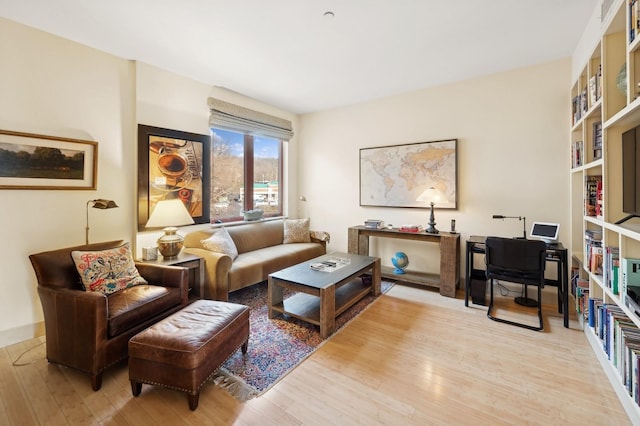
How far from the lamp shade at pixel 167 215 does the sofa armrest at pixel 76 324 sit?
925 mm

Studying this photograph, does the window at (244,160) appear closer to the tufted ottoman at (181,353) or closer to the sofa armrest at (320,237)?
the sofa armrest at (320,237)

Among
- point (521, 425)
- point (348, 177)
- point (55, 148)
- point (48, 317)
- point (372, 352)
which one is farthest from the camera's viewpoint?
point (348, 177)

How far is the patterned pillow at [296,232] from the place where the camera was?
429cm

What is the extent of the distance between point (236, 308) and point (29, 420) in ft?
3.93

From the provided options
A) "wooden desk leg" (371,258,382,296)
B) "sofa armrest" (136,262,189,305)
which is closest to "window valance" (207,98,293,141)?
"sofa armrest" (136,262,189,305)

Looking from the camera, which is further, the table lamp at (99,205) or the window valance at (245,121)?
the window valance at (245,121)

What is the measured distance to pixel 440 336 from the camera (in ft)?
7.86

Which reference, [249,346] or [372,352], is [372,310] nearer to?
[372,352]

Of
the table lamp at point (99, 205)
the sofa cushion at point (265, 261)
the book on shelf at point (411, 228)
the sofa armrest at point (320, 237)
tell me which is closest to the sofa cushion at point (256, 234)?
the sofa cushion at point (265, 261)

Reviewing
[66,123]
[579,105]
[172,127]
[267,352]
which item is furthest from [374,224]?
[66,123]

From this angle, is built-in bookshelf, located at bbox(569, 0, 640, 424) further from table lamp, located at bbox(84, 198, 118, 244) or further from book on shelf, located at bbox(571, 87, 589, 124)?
table lamp, located at bbox(84, 198, 118, 244)

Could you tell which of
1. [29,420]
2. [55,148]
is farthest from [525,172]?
[55,148]

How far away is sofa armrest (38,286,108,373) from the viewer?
1.73 m

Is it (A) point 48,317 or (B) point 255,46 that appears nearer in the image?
(A) point 48,317
